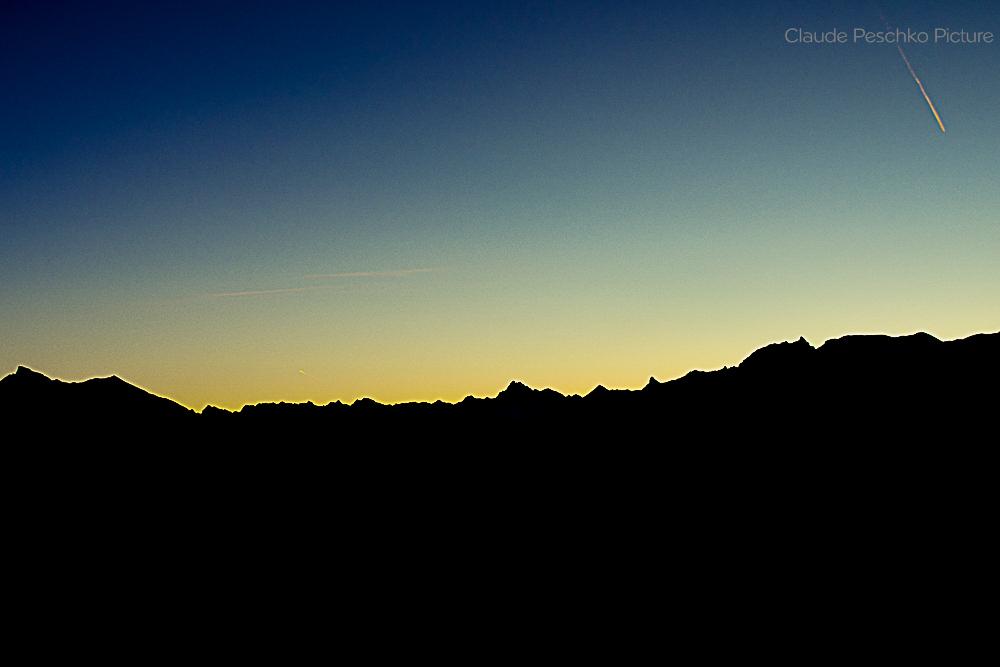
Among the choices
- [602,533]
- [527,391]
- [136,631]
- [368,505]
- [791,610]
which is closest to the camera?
[791,610]

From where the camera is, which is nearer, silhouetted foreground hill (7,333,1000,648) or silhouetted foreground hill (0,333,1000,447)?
silhouetted foreground hill (7,333,1000,648)

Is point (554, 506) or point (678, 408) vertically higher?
point (678, 408)

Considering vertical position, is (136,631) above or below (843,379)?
below

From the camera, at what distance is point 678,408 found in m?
43.0

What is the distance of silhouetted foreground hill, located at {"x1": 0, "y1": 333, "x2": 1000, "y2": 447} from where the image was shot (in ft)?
113

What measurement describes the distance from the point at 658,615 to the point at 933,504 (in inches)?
598

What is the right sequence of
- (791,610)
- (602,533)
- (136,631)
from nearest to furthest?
(791,610) → (136,631) → (602,533)

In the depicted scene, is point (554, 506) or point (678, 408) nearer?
point (554, 506)

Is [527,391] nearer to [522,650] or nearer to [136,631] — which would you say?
[522,650]

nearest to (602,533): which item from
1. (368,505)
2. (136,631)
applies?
(368,505)

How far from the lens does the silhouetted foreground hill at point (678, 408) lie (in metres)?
34.6

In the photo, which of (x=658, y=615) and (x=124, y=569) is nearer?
(x=658, y=615)

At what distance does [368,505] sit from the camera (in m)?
44.0

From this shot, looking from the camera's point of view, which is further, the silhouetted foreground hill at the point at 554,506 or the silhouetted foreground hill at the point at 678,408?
the silhouetted foreground hill at the point at 678,408
